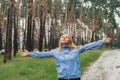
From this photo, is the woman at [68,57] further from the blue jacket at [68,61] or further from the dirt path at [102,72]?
the dirt path at [102,72]

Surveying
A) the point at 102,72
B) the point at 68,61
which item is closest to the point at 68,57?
the point at 68,61

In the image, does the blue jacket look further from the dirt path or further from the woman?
the dirt path

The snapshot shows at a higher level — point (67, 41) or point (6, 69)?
point (67, 41)

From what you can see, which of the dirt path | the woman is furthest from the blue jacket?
the dirt path

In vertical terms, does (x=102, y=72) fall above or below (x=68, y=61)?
below

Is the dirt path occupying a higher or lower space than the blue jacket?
lower

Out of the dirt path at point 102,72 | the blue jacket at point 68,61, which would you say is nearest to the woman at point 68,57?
the blue jacket at point 68,61

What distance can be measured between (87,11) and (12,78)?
69.7 metres

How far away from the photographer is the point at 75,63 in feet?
22.9

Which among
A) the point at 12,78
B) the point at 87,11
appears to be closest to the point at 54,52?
the point at 12,78

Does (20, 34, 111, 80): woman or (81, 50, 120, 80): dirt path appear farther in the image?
(81, 50, 120, 80): dirt path

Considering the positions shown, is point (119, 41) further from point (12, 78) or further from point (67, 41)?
point (67, 41)

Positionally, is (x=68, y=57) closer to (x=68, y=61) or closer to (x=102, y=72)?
(x=68, y=61)

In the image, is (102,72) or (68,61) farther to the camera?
(102,72)
